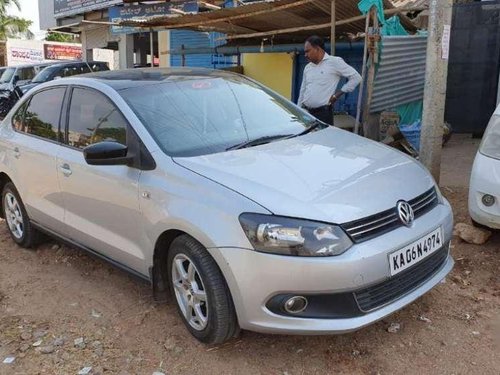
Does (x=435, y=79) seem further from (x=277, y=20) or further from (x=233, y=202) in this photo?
(x=277, y=20)

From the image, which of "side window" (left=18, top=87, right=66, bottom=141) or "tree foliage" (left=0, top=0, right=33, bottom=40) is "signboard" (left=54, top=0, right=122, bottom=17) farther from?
"tree foliage" (left=0, top=0, right=33, bottom=40)

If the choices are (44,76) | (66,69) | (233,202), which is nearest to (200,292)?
(233,202)

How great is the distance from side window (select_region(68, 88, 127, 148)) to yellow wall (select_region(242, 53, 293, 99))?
22.1 feet

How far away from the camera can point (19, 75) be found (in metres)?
15.9

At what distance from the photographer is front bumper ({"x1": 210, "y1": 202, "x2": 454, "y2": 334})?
2.52m

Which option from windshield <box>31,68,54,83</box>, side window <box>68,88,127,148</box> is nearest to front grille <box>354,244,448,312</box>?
side window <box>68,88,127,148</box>

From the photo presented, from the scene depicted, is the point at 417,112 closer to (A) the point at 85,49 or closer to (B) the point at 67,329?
(B) the point at 67,329

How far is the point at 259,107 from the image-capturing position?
3875 millimetres

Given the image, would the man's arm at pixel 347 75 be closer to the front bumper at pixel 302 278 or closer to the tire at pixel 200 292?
the front bumper at pixel 302 278

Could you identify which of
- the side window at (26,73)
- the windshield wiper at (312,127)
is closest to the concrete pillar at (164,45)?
the side window at (26,73)

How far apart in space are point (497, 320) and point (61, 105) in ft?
11.5

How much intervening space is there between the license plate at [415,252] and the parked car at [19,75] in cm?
1484

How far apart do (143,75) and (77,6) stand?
60.0ft

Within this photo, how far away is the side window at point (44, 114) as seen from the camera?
13.7ft
